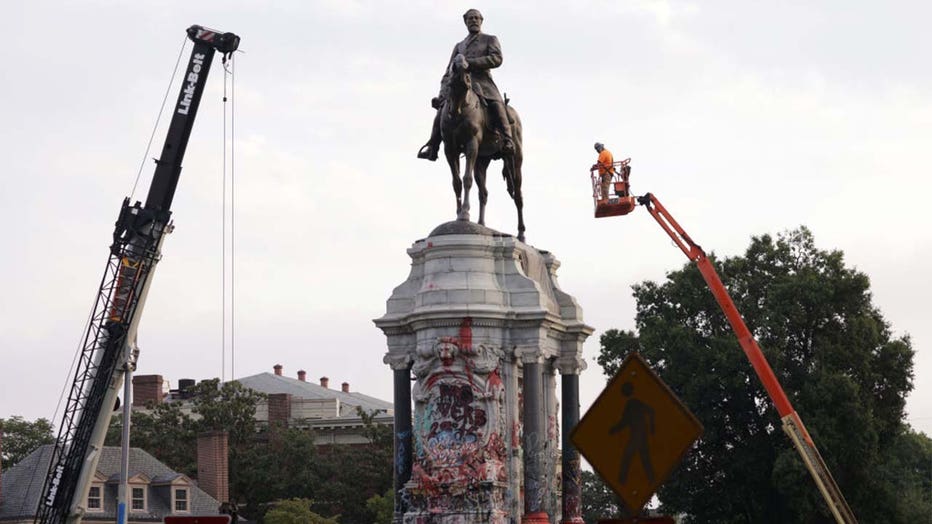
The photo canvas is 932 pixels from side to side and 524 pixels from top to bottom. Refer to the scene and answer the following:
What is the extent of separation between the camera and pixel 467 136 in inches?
1463

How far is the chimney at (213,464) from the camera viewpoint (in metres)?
85.2

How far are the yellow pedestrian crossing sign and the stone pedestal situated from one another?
24544 mm

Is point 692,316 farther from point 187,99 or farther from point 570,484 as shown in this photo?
point 570,484

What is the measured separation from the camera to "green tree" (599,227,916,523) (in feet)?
196

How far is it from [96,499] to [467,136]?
45644mm

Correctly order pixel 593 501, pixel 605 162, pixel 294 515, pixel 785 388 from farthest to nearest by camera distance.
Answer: pixel 593 501 < pixel 294 515 < pixel 785 388 < pixel 605 162

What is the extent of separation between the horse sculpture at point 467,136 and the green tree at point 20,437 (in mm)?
71218

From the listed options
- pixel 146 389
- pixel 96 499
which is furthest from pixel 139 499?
pixel 146 389

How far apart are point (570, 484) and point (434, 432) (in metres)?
3.68

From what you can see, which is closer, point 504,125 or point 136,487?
point 504,125

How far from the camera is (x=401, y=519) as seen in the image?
3603 centimetres

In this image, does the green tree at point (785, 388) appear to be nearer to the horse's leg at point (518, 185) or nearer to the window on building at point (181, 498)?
the horse's leg at point (518, 185)

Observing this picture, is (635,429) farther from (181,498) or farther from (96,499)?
(181,498)

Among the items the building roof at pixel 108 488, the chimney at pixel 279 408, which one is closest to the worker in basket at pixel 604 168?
the building roof at pixel 108 488
